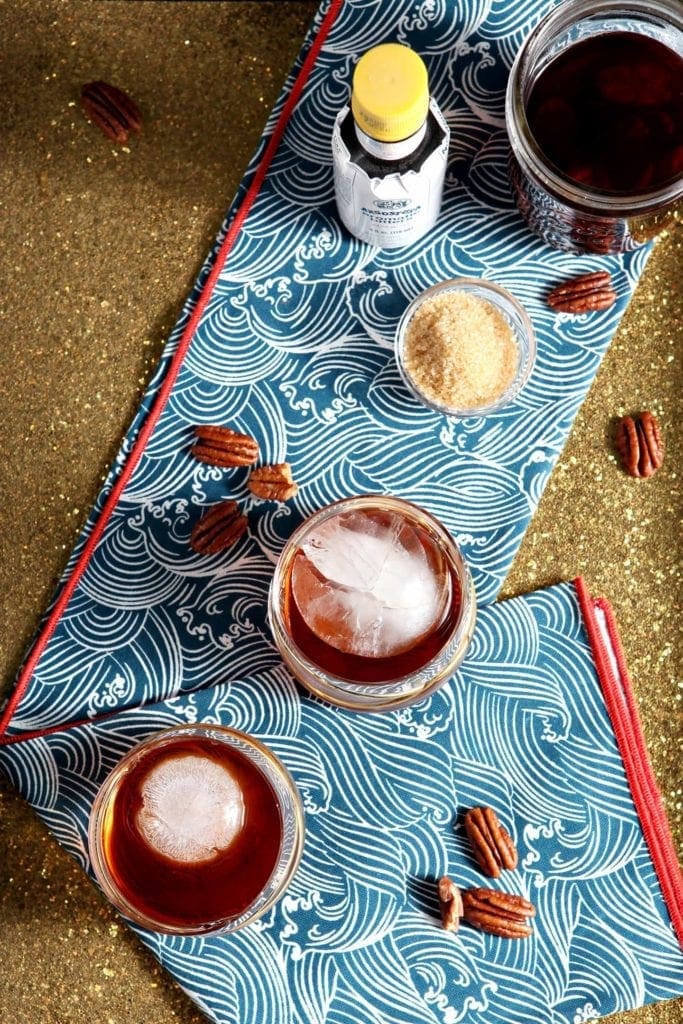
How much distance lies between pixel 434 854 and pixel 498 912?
71mm

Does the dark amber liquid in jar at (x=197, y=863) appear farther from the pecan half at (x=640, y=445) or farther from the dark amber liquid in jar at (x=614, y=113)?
the dark amber liquid in jar at (x=614, y=113)

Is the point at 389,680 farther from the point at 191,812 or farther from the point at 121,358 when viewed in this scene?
the point at 121,358

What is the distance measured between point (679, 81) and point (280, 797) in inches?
26.2

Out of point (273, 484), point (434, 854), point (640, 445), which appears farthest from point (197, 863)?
point (640, 445)

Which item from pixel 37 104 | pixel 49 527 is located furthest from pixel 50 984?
pixel 37 104

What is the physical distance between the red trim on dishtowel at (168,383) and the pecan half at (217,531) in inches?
3.3

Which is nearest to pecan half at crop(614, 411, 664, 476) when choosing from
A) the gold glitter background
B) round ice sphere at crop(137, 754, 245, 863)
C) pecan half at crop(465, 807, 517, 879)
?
the gold glitter background

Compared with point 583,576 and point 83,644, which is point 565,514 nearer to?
point 583,576

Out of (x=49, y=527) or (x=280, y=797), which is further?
(x=49, y=527)

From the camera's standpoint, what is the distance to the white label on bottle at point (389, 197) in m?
0.81

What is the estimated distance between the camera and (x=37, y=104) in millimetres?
998

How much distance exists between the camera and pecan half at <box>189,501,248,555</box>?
904mm

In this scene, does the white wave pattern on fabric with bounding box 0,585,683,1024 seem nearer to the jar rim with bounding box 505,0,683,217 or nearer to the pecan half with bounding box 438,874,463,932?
the pecan half with bounding box 438,874,463,932

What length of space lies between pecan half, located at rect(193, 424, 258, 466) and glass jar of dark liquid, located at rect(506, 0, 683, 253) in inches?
12.8
